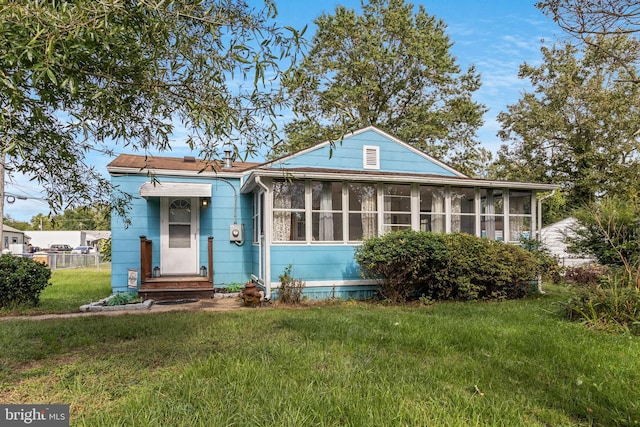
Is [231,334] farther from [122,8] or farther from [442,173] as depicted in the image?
[442,173]

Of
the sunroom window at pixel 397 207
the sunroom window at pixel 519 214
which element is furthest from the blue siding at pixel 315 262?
the sunroom window at pixel 519 214

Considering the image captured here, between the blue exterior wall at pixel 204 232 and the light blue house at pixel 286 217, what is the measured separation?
0.08 ft

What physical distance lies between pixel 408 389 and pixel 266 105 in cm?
251

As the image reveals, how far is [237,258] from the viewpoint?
372 inches

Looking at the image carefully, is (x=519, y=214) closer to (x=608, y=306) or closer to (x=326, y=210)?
(x=608, y=306)

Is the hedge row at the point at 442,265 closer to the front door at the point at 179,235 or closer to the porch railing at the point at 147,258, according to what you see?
the porch railing at the point at 147,258

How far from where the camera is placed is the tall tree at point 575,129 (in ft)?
63.5

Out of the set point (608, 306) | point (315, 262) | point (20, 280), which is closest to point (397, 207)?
point (315, 262)

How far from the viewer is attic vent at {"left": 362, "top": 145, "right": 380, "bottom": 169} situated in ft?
33.9

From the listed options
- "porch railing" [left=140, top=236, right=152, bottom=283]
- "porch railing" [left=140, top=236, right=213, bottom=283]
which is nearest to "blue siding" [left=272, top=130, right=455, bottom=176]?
"porch railing" [left=140, top=236, right=213, bottom=283]

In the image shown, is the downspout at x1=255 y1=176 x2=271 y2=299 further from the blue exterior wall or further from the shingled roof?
the blue exterior wall

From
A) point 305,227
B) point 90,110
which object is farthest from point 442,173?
point 90,110

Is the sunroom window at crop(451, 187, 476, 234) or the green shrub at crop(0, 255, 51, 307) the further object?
the sunroom window at crop(451, 187, 476, 234)

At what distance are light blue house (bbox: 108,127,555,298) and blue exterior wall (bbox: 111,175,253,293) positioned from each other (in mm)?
24
